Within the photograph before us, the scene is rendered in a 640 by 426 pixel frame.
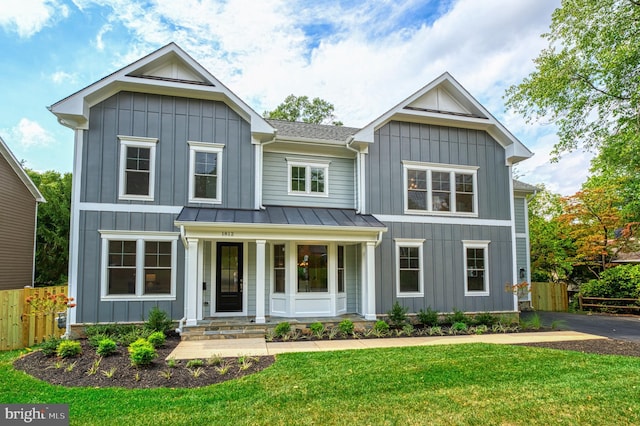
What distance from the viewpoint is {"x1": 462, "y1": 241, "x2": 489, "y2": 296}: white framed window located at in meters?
11.9

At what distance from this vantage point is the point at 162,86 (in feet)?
32.8

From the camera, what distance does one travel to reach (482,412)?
14.8 ft

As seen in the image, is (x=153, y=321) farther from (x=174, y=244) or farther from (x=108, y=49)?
(x=108, y=49)

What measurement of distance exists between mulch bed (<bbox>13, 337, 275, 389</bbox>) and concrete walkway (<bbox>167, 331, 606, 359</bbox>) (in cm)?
53

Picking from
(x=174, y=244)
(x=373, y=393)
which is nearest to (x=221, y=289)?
(x=174, y=244)

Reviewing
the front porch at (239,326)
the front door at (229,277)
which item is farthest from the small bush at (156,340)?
the front door at (229,277)

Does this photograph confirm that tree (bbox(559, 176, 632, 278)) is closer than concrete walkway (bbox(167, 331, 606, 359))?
No

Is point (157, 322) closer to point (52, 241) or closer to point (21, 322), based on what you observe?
point (21, 322)

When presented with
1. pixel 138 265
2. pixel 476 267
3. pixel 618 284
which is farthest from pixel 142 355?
pixel 618 284

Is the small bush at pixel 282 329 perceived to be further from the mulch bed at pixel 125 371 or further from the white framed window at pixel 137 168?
the white framed window at pixel 137 168

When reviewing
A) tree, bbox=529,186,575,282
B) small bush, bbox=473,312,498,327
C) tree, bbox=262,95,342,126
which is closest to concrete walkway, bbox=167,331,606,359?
small bush, bbox=473,312,498,327

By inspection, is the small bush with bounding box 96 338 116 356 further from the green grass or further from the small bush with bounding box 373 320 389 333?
the small bush with bounding box 373 320 389 333

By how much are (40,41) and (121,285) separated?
9.92 m

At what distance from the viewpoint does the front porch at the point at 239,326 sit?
344 inches
